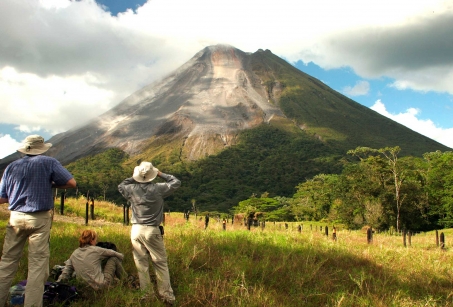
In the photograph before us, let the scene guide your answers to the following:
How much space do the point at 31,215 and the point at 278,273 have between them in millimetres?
4004

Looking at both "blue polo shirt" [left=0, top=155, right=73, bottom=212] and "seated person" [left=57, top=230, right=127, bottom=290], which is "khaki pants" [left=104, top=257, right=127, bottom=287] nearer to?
"seated person" [left=57, top=230, right=127, bottom=290]

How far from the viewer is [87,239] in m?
5.23

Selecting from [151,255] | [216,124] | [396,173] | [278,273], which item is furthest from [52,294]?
[216,124]

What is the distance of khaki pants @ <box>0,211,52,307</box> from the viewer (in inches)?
162

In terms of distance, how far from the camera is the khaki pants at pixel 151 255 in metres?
4.86

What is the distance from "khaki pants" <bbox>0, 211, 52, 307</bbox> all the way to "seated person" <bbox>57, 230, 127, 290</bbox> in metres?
0.76

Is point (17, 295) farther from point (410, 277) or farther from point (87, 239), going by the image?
point (410, 277)

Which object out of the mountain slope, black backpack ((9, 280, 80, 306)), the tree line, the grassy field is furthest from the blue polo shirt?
the mountain slope

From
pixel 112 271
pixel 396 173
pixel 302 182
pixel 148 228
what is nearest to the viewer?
pixel 148 228

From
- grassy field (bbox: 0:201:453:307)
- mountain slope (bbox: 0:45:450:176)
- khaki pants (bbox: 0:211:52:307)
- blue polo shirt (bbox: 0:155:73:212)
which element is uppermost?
mountain slope (bbox: 0:45:450:176)

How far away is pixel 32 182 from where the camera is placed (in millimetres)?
4254

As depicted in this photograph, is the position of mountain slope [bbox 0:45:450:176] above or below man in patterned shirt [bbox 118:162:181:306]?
above

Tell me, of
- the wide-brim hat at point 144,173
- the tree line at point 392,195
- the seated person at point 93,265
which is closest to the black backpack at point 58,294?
the seated person at point 93,265

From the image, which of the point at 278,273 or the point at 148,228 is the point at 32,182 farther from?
the point at 278,273
